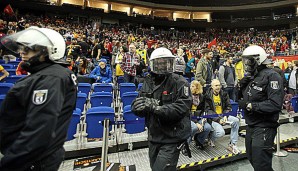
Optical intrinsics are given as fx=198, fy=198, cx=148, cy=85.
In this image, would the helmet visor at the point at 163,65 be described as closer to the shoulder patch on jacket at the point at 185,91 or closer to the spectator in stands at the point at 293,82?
the shoulder patch on jacket at the point at 185,91

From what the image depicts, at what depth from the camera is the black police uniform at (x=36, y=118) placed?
0.99 metres

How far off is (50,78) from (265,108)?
2.12 meters

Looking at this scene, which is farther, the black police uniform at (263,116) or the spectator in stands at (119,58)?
the spectator in stands at (119,58)

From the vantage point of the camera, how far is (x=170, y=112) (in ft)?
5.81

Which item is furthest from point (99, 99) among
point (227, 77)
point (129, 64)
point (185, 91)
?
point (227, 77)

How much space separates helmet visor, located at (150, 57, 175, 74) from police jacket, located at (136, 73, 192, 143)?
0.28 ft

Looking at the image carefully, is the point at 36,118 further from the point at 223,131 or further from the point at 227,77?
the point at 227,77

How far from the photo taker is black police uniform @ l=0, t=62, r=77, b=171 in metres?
0.99

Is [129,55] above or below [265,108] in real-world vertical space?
above

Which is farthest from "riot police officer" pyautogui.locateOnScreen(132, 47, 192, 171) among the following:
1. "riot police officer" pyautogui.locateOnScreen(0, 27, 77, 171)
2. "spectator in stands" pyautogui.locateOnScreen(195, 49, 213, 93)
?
"spectator in stands" pyautogui.locateOnScreen(195, 49, 213, 93)

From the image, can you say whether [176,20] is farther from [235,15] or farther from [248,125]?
[248,125]

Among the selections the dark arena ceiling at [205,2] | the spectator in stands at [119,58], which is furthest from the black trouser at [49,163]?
the dark arena ceiling at [205,2]

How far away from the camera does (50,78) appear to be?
3.64ft

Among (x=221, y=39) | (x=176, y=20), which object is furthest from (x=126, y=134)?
(x=176, y=20)
